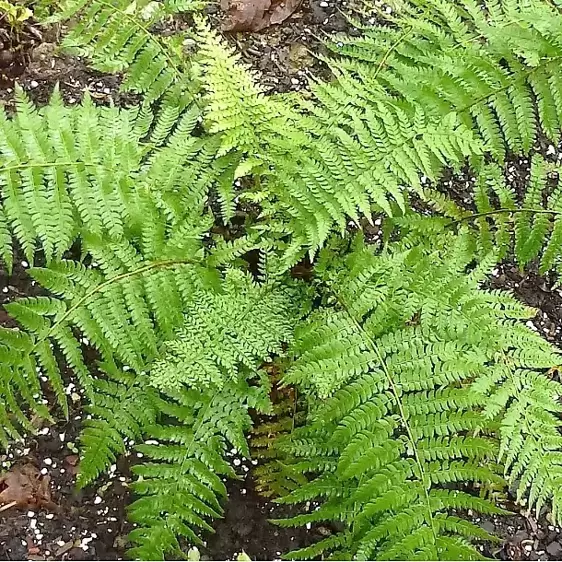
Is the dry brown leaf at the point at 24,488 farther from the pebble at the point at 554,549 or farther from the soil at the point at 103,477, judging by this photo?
the pebble at the point at 554,549

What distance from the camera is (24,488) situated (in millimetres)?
2641

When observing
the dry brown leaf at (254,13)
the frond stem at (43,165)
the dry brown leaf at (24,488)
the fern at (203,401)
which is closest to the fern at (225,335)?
the fern at (203,401)

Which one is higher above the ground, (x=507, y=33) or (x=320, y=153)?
(x=507, y=33)

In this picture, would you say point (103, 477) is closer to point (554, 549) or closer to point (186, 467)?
point (186, 467)

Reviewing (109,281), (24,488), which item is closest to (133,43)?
(109,281)

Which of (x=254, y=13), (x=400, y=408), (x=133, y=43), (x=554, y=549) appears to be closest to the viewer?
(x=400, y=408)

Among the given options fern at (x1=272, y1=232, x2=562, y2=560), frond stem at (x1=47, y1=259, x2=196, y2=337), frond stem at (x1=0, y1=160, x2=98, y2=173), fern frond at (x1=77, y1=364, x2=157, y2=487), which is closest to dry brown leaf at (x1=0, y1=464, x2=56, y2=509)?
fern frond at (x1=77, y1=364, x2=157, y2=487)

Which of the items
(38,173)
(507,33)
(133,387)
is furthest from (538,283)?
(38,173)

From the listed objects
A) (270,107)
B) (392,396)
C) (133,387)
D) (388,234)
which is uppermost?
(270,107)

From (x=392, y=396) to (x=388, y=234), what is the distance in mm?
782

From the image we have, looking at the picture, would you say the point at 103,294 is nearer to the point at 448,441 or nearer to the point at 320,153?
the point at 320,153

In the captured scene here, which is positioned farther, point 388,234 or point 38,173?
point 388,234

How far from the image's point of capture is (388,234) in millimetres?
2824

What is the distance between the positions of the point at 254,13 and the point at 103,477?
6.65 ft
